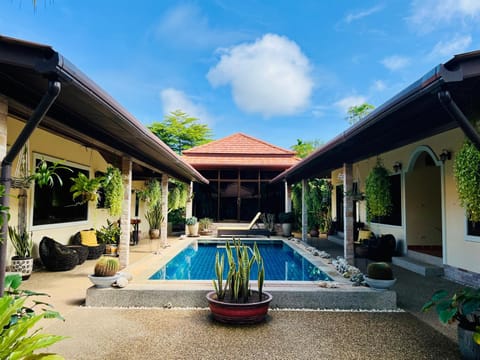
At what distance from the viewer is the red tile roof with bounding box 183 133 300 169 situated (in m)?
17.5

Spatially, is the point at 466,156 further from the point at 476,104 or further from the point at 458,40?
the point at 458,40

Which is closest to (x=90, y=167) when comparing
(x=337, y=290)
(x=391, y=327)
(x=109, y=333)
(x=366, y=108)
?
(x=109, y=333)

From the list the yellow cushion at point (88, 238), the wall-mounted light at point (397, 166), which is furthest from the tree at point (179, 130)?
the wall-mounted light at point (397, 166)

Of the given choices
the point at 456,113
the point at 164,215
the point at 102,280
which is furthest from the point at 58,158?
the point at 456,113

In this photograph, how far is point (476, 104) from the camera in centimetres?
370

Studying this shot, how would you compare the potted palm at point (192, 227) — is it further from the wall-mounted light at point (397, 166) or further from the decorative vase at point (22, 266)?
the wall-mounted light at point (397, 166)

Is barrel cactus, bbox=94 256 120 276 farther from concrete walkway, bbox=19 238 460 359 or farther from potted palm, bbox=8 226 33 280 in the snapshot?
potted palm, bbox=8 226 33 280

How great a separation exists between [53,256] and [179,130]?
22.2 meters

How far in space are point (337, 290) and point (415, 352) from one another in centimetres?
174

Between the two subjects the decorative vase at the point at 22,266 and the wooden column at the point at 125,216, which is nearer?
the decorative vase at the point at 22,266

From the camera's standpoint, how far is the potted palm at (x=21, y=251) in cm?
645

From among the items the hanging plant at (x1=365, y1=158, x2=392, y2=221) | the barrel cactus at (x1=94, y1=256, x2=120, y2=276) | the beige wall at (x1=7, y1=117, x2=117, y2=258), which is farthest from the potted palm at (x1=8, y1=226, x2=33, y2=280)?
the hanging plant at (x1=365, y1=158, x2=392, y2=221)

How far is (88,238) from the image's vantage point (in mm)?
9008

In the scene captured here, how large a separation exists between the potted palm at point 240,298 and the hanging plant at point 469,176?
2.55 m
